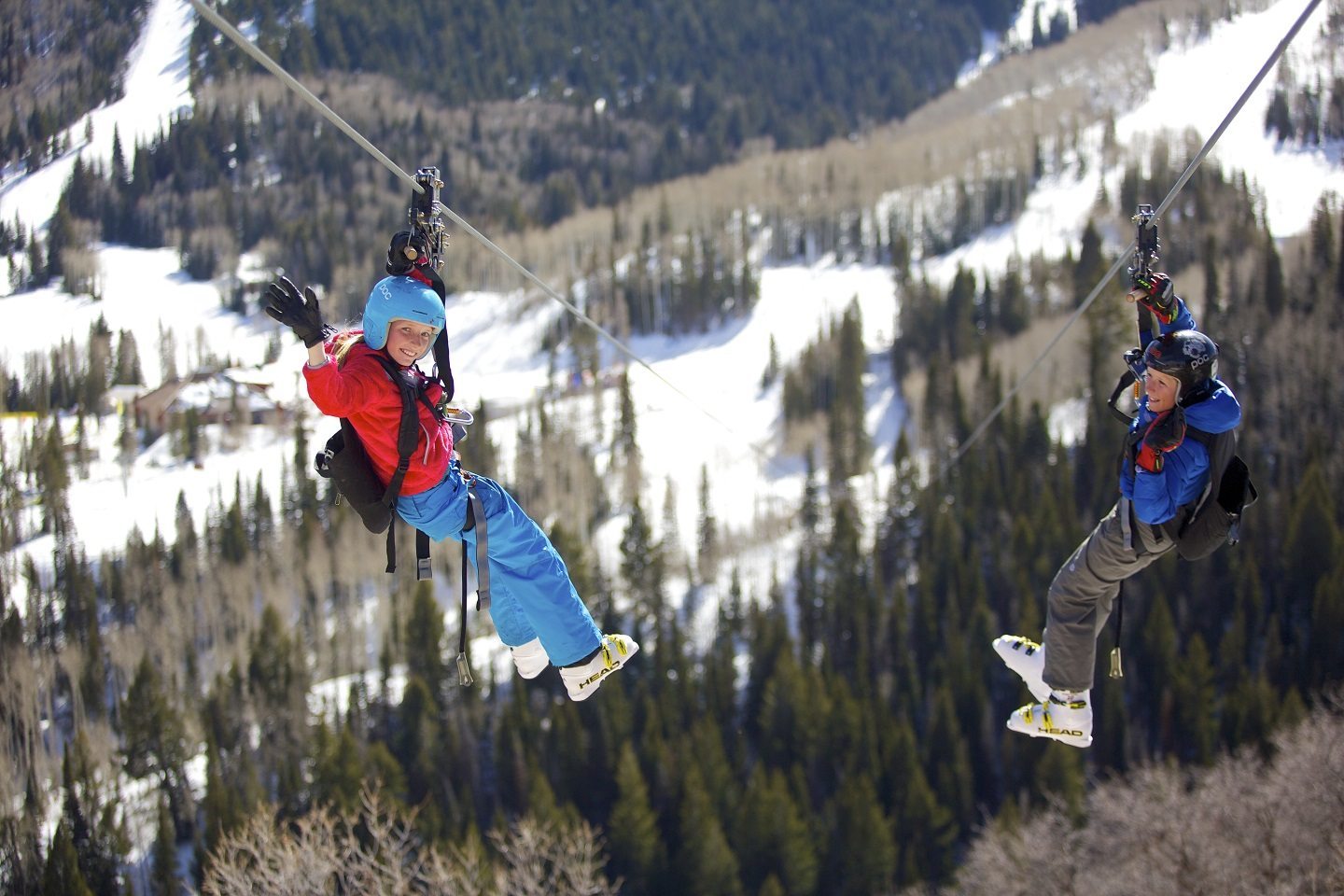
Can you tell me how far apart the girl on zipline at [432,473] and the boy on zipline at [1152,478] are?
9.28 ft

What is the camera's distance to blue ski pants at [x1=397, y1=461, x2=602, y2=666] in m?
7.22

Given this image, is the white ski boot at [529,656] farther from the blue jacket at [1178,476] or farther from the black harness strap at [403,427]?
the blue jacket at [1178,476]

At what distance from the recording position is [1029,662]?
8758 millimetres

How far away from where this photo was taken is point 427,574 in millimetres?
7523

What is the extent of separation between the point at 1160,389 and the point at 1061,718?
90.7 inches

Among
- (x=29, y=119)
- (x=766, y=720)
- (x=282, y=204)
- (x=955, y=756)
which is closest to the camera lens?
(x=29, y=119)

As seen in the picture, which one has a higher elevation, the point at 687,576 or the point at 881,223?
the point at 881,223

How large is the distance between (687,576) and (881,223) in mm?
50997

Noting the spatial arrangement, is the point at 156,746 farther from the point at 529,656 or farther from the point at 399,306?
the point at 399,306

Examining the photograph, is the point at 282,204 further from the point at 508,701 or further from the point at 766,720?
the point at 766,720

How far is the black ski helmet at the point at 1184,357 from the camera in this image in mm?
7203

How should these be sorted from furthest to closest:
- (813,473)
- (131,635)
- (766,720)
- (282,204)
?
(282,204)
(813,473)
(131,635)
(766,720)

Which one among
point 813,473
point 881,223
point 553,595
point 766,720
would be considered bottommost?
point 766,720

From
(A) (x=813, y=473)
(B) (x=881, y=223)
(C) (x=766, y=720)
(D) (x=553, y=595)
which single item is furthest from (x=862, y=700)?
(B) (x=881, y=223)
